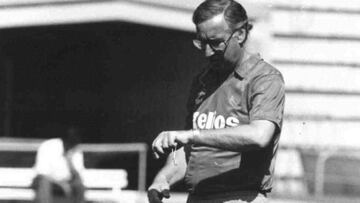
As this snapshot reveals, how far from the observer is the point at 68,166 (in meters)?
11.5

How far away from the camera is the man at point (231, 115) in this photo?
189 inches

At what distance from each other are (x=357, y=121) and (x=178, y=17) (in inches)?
89.1

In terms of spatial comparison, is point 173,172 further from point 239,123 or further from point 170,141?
point 170,141

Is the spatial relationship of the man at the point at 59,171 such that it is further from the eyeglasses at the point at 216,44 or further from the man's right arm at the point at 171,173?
the eyeglasses at the point at 216,44

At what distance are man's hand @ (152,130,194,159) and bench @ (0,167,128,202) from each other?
6.51m

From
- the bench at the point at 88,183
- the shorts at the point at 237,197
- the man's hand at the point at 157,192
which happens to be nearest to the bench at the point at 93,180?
the bench at the point at 88,183

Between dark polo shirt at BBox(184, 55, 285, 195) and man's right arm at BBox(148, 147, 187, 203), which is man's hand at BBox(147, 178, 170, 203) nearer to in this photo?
man's right arm at BBox(148, 147, 187, 203)

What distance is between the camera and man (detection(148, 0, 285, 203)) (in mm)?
4805

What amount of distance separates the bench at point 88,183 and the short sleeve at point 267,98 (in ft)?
20.5

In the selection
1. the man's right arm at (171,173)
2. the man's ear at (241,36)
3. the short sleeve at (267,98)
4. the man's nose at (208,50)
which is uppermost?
the man's ear at (241,36)

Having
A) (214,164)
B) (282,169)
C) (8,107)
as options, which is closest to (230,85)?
(214,164)

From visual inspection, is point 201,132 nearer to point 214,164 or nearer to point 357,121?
point 214,164

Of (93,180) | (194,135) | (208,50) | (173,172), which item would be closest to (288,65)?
(93,180)

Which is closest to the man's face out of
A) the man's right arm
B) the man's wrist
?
the man's wrist
